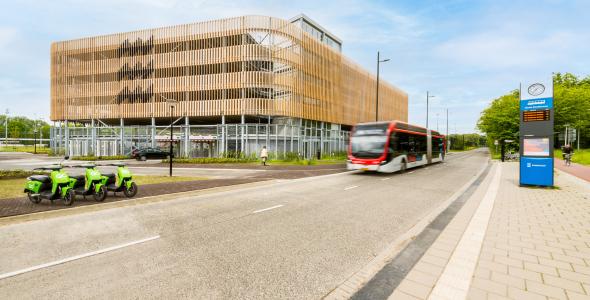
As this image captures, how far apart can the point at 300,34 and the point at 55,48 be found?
121ft

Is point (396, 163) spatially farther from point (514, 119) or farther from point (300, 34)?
point (514, 119)

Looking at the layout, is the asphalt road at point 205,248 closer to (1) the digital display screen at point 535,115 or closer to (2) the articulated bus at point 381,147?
(1) the digital display screen at point 535,115

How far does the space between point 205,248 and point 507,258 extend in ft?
14.9

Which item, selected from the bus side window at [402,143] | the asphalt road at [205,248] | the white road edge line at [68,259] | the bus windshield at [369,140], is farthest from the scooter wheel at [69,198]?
the bus side window at [402,143]

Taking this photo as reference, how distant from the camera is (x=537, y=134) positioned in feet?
36.1

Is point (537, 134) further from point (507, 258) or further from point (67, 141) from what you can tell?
point (67, 141)

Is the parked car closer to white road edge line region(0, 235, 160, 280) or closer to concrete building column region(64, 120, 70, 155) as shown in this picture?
concrete building column region(64, 120, 70, 155)

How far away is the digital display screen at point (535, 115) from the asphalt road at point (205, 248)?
684cm

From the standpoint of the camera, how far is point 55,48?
40.9 m

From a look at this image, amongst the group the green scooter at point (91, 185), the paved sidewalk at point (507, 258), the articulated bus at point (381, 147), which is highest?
the articulated bus at point (381, 147)

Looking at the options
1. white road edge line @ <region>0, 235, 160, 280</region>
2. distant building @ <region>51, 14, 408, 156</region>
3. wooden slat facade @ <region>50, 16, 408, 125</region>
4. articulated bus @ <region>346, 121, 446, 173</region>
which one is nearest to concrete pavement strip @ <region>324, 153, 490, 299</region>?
white road edge line @ <region>0, 235, 160, 280</region>

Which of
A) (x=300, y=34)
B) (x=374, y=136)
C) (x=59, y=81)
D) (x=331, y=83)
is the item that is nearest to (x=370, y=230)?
(x=374, y=136)

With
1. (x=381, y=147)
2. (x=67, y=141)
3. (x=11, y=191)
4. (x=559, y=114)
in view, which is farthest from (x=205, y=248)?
(x=559, y=114)

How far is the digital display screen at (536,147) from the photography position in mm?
10844
